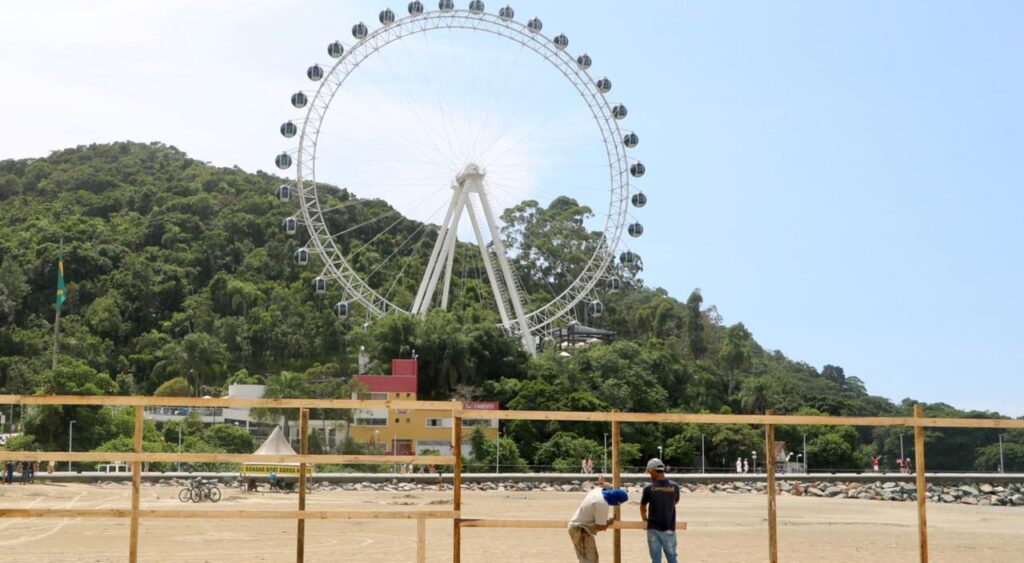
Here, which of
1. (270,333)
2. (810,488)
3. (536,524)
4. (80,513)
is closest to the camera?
(80,513)

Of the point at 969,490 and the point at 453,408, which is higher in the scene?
the point at 453,408

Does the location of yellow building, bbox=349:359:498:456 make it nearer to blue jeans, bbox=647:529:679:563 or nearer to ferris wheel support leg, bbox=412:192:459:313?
ferris wheel support leg, bbox=412:192:459:313

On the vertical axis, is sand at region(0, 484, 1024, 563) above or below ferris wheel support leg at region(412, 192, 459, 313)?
below

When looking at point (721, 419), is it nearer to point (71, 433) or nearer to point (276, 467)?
point (276, 467)

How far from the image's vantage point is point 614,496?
11750mm

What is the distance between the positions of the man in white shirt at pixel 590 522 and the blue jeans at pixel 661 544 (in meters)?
0.61

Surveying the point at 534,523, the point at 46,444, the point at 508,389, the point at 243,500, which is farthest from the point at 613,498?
the point at 508,389

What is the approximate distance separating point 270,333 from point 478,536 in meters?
75.1

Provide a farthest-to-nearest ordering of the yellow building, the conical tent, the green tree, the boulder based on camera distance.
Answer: the green tree < the yellow building < the boulder < the conical tent

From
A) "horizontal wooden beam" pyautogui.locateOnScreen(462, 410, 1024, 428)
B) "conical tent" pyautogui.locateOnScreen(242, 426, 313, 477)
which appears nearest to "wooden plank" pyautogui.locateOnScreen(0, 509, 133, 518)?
"horizontal wooden beam" pyautogui.locateOnScreen(462, 410, 1024, 428)

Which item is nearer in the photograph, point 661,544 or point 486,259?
point 661,544

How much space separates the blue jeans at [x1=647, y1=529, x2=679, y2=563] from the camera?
12.2 meters

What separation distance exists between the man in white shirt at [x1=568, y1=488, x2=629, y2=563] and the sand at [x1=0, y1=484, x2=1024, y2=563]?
5298 millimetres

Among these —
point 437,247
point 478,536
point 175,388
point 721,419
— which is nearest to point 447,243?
point 437,247
